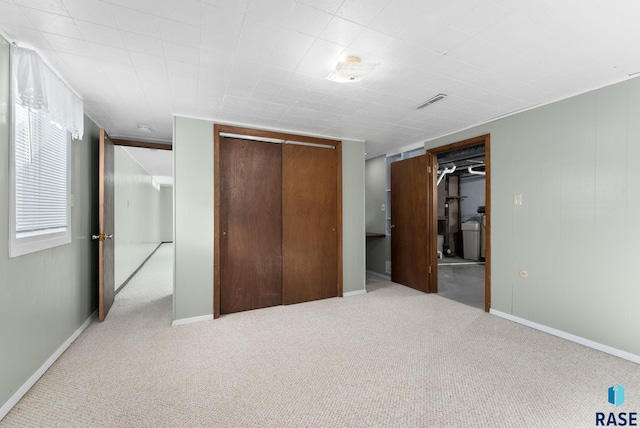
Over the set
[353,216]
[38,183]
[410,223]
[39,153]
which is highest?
[39,153]

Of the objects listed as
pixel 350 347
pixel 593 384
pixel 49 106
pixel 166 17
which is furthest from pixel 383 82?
pixel 593 384

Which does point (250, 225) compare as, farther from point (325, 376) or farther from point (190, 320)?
point (325, 376)

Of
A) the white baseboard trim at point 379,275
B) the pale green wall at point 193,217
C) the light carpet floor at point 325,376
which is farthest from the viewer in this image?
the white baseboard trim at point 379,275

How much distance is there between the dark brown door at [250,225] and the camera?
349 centimetres

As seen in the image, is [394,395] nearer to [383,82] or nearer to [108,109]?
[383,82]

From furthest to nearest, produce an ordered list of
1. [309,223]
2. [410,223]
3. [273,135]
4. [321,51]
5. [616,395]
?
[410,223] < [309,223] < [273,135] < [321,51] < [616,395]

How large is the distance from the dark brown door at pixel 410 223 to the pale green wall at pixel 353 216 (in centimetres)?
80

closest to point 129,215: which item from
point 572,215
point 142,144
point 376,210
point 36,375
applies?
point 142,144

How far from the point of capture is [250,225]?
363cm

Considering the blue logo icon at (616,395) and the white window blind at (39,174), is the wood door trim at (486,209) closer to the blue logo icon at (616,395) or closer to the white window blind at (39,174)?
the blue logo icon at (616,395)

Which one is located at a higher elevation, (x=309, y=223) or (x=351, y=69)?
(x=351, y=69)

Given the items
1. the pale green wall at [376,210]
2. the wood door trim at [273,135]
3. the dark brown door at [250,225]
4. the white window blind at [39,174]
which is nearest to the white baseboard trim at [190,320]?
the dark brown door at [250,225]

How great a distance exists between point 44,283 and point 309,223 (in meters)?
2.65

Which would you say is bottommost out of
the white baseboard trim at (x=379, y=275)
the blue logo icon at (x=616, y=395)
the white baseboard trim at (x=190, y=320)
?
the white baseboard trim at (x=190, y=320)
